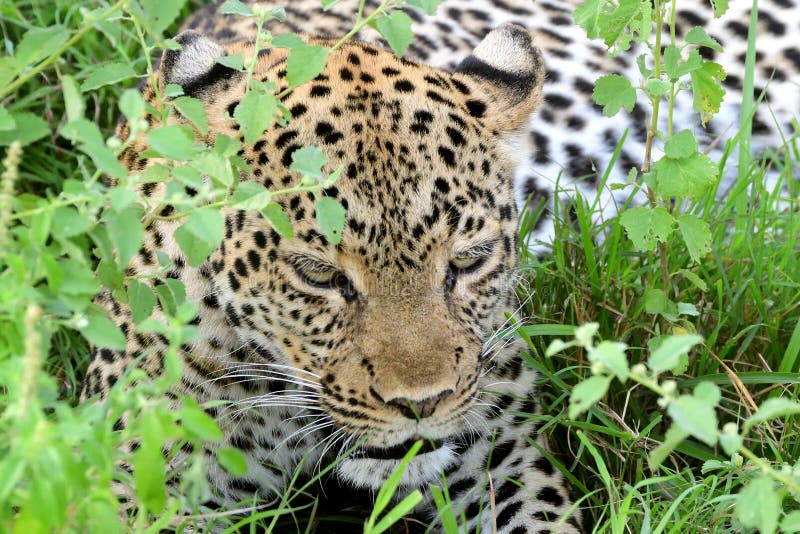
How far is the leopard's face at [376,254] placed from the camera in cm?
378

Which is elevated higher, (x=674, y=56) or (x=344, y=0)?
(x=674, y=56)

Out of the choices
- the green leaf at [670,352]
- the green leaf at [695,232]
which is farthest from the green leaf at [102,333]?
the green leaf at [695,232]

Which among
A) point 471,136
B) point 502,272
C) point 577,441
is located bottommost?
point 577,441

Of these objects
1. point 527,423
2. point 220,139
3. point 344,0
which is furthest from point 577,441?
point 344,0

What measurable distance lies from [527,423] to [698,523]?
0.83m

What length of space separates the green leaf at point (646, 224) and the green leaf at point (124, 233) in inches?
84.5

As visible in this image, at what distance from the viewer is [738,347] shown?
16.1ft

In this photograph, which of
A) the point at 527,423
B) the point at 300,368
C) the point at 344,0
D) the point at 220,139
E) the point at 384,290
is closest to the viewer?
the point at 220,139

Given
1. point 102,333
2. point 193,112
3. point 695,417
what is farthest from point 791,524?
point 193,112

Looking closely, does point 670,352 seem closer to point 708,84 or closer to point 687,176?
point 687,176

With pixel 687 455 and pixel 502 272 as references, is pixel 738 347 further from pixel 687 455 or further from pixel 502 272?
pixel 502 272

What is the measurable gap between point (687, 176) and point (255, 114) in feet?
5.63

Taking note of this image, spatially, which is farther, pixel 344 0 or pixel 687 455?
pixel 344 0

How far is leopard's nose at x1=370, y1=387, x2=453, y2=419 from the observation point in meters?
3.71
